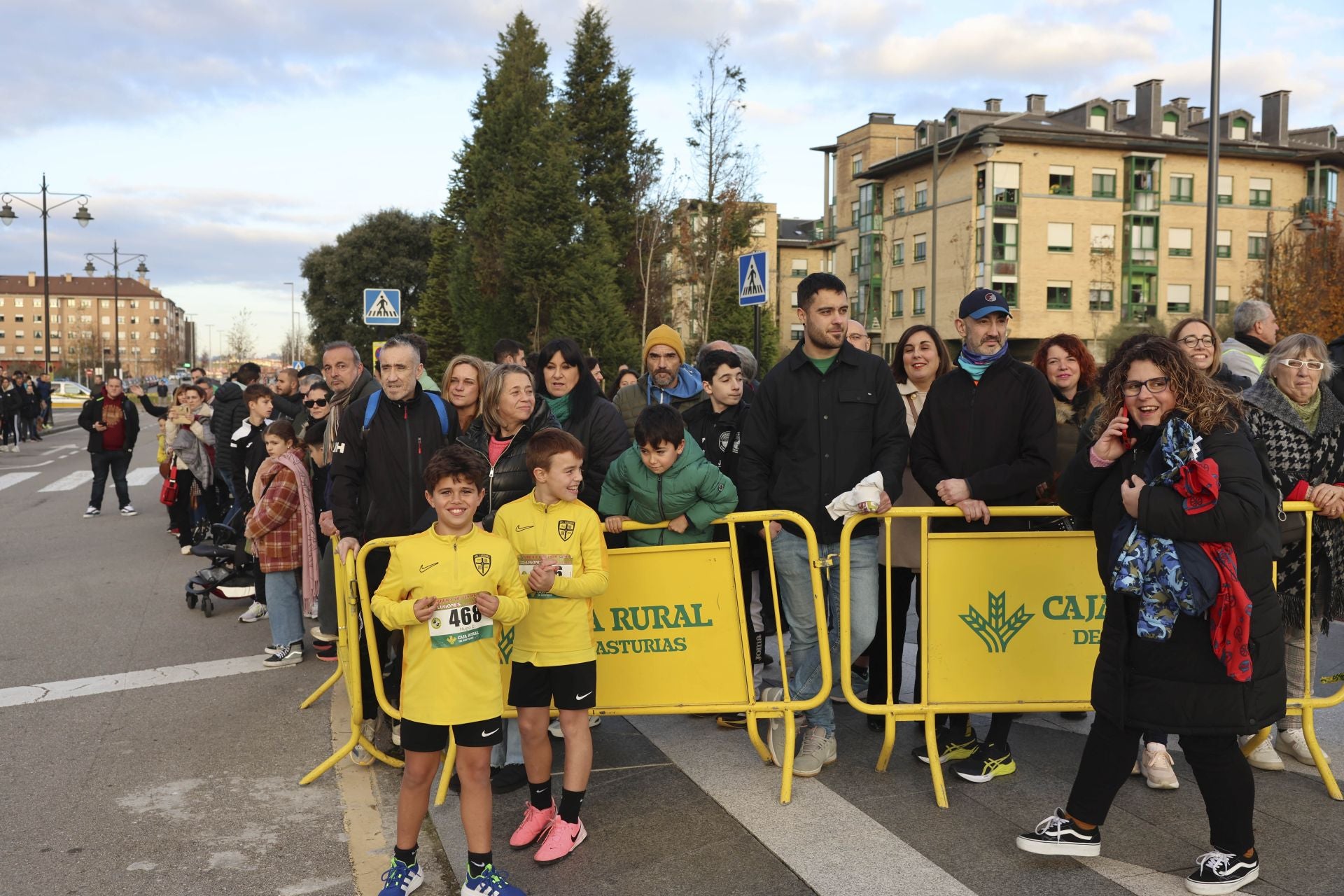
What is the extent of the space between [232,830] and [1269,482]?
4139 millimetres

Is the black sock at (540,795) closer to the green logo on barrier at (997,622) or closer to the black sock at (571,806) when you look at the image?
the black sock at (571,806)

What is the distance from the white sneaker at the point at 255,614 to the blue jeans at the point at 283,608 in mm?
1424

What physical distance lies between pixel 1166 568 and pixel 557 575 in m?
2.14

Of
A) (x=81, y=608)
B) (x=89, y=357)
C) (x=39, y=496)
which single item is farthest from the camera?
(x=89, y=357)

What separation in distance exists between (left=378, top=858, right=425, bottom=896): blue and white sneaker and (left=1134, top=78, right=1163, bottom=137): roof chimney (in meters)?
57.7

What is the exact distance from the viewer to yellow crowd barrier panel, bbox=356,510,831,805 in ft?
15.6

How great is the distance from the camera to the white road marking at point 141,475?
19.0 metres

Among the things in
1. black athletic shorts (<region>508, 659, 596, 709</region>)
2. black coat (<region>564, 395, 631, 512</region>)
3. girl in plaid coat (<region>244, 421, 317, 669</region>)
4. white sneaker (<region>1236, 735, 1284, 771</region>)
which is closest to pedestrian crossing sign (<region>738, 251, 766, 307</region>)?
girl in plaid coat (<region>244, 421, 317, 669</region>)

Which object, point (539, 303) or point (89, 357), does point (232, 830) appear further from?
point (89, 357)

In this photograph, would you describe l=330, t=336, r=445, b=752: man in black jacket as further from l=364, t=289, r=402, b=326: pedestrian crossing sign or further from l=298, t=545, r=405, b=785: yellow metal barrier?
l=364, t=289, r=402, b=326: pedestrian crossing sign

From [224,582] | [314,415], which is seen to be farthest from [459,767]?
[224,582]

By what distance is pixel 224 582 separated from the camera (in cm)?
851

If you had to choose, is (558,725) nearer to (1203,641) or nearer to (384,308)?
(1203,641)

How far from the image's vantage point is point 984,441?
4.82m
